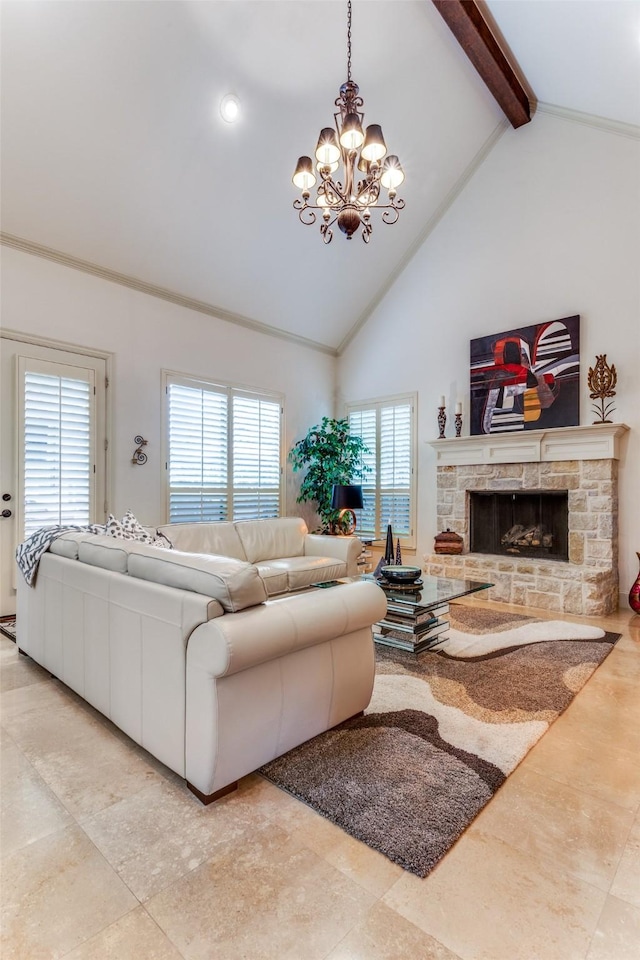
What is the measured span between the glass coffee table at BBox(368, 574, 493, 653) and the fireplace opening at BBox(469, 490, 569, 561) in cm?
192

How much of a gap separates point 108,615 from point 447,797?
5.08 feet

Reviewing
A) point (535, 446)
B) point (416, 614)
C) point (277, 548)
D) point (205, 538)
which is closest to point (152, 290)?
point (205, 538)

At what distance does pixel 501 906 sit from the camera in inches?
51.4

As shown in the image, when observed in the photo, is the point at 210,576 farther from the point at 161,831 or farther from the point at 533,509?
the point at 533,509

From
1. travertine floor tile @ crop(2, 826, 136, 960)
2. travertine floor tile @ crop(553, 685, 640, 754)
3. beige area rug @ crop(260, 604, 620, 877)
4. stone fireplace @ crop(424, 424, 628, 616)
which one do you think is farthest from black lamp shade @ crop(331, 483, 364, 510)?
travertine floor tile @ crop(2, 826, 136, 960)

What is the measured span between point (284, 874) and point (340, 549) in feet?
11.2

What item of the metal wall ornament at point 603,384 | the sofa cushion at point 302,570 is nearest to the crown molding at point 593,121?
the metal wall ornament at point 603,384

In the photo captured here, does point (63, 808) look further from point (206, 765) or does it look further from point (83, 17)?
point (83, 17)

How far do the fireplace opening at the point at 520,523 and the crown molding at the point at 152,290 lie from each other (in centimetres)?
297

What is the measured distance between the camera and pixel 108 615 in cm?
219

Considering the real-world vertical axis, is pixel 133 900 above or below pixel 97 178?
below

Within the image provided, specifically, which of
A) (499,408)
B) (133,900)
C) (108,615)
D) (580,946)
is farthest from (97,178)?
(580,946)

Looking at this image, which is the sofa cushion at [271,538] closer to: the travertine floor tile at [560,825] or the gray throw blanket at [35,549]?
the gray throw blanket at [35,549]

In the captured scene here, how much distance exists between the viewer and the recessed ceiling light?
3.86m
